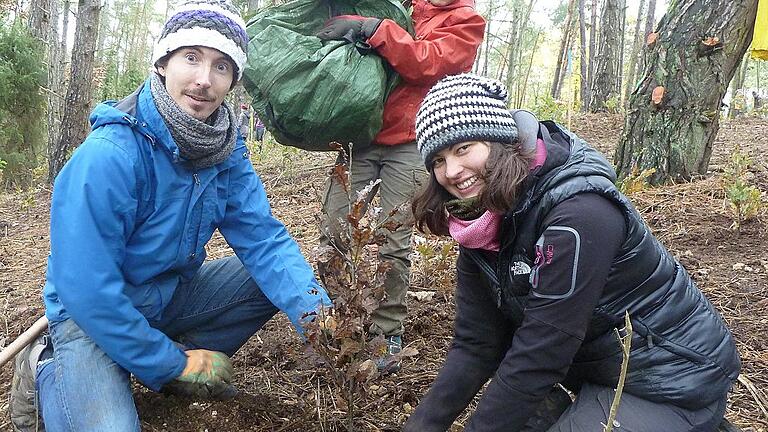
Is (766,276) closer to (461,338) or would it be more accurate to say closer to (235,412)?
(461,338)

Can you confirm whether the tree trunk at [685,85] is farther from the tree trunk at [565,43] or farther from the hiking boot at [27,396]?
the tree trunk at [565,43]

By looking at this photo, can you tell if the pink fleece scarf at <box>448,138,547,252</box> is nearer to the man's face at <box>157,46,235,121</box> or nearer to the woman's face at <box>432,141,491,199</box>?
the woman's face at <box>432,141,491,199</box>

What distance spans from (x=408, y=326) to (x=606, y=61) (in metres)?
9.39

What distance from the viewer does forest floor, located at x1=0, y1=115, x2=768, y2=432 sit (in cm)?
235

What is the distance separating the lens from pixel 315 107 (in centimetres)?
262

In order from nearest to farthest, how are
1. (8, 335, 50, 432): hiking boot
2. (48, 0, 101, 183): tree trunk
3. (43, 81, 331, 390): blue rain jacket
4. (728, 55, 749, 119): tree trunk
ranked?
(43, 81, 331, 390): blue rain jacket < (8, 335, 50, 432): hiking boot < (48, 0, 101, 183): tree trunk < (728, 55, 749, 119): tree trunk

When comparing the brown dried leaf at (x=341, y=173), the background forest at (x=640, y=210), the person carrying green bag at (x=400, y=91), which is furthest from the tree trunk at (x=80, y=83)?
the brown dried leaf at (x=341, y=173)

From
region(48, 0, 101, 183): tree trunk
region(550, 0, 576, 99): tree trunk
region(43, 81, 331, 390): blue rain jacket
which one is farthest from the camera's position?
region(550, 0, 576, 99): tree trunk

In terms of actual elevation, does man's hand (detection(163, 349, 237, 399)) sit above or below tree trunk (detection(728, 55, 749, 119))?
below

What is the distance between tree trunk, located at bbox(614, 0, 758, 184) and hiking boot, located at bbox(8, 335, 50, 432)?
14.5 feet

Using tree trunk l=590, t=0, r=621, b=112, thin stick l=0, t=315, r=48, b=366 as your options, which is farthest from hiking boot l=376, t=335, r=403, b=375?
tree trunk l=590, t=0, r=621, b=112

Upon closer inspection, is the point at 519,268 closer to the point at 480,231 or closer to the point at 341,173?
the point at 480,231

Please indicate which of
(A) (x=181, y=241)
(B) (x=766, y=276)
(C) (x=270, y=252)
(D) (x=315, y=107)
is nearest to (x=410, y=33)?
(D) (x=315, y=107)

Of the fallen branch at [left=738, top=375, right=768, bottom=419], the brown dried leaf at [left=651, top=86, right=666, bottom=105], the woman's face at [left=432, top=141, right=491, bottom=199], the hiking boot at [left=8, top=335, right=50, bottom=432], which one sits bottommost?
the hiking boot at [left=8, top=335, right=50, bottom=432]
